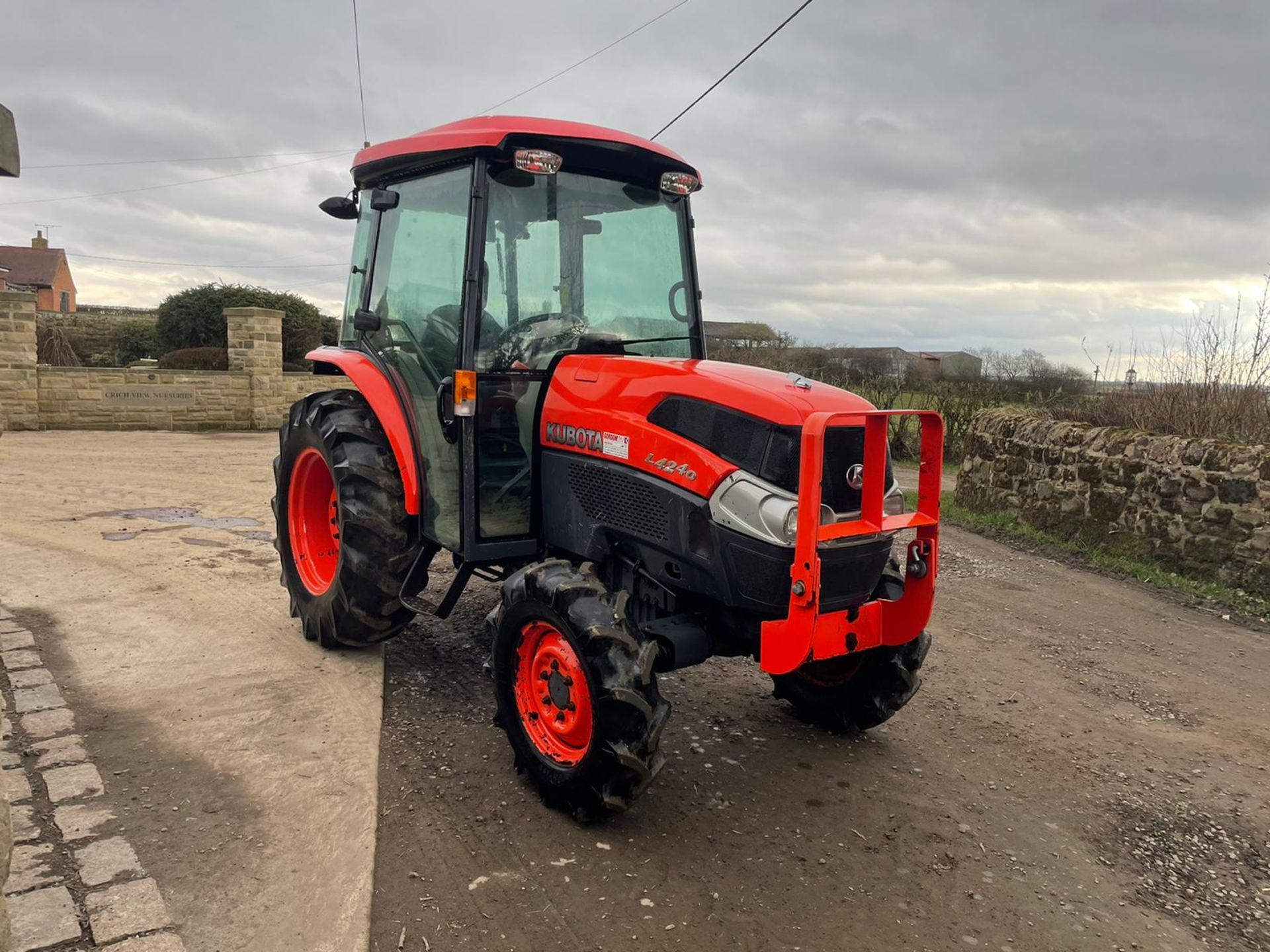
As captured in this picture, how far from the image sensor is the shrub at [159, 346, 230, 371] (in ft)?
60.2

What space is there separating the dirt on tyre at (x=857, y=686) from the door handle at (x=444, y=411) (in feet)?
6.06

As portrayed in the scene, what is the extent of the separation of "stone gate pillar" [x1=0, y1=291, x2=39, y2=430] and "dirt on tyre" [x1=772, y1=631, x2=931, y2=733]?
14054mm

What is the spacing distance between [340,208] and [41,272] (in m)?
50.0

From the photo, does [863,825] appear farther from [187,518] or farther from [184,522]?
[187,518]

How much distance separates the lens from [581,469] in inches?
147

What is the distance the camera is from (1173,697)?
4875mm

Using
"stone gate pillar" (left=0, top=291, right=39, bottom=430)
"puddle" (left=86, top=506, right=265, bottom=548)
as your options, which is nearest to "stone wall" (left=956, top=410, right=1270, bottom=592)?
"puddle" (left=86, top=506, right=265, bottom=548)

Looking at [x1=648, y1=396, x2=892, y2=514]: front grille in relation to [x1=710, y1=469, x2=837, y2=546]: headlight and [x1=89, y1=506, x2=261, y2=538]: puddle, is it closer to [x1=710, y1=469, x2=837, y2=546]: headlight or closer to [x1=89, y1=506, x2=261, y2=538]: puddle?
[x1=710, y1=469, x2=837, y2=546]: headlight

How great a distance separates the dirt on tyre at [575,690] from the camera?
2.99 meters

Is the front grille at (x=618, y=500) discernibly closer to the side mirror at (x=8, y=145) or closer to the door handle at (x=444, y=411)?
the door handle at (x=444, y=411)

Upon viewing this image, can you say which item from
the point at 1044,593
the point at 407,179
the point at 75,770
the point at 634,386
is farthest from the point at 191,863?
the point at 1044,593

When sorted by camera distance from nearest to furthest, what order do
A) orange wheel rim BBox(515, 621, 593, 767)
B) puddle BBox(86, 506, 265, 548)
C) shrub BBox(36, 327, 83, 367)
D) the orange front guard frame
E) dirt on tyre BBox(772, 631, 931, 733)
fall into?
1. the orange front guard frame
2. orange wheel rim BBox(515, 621, 593, 767)
3. dirt on tyre BBox(772, 631, 931, 733)
4. puddle BBox(86, 506, 265, 548)
5. shrub BBox(36, 327, 83, 367)

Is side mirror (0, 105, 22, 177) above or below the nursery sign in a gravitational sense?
above

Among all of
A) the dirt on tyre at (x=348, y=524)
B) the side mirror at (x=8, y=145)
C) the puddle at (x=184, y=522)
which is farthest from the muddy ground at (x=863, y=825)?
the puddle at (x=184, y=522)
